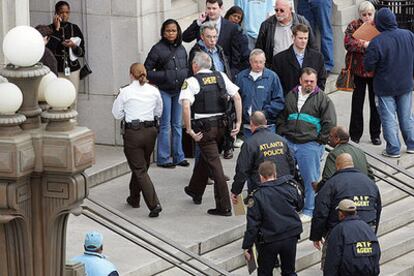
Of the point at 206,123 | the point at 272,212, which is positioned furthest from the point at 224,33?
the point at 272,212

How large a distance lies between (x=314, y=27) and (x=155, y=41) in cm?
406

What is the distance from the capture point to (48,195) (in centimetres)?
938

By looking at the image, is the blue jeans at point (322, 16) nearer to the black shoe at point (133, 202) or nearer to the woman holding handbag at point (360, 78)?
the woman holding handbag at point (360, 78)

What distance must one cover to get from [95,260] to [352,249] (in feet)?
8.76

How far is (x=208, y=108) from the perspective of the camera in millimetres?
15758

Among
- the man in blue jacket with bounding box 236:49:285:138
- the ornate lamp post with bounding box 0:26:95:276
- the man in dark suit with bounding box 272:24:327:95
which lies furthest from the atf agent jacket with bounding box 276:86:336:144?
the ornate lamp post with bounding box 0:26:95:276

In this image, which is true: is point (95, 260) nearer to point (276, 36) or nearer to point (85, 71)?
point (85, 71)

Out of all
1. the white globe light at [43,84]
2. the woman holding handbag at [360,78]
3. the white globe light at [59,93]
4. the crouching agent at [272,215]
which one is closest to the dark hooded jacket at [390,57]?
the woman holding handbag at [360,78]

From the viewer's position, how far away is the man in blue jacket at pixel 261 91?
16.2m

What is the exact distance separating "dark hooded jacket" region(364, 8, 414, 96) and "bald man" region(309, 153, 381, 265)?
142 inches

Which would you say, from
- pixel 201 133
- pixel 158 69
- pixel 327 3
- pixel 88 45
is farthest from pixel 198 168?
pixel 327 3

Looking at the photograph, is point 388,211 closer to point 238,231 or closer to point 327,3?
point 238,231

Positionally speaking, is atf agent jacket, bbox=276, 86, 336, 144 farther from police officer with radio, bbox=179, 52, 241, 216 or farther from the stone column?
the stone column

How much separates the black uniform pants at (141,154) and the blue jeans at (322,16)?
5.89 metres
